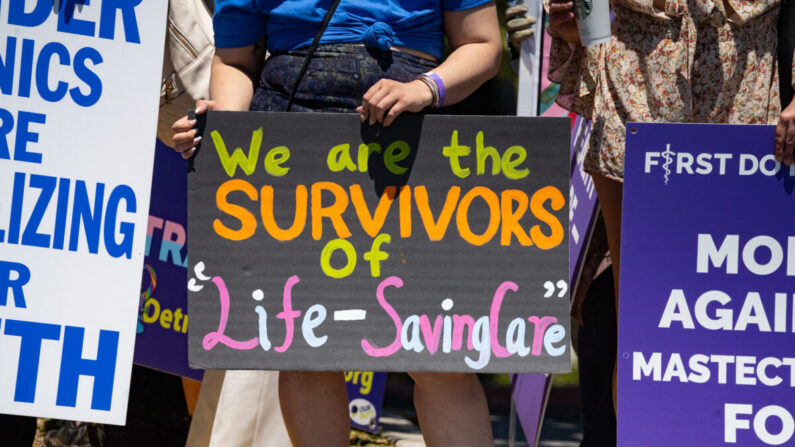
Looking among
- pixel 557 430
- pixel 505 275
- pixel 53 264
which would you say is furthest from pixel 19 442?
pixel 557 430

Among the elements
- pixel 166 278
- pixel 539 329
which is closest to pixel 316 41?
pixel 539 329

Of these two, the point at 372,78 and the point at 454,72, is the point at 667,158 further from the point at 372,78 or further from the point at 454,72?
the point at 372,78

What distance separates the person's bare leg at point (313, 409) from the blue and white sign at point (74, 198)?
14.9 inches

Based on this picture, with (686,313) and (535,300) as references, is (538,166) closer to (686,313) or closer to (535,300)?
(535,300)

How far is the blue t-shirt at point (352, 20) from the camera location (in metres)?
2.49

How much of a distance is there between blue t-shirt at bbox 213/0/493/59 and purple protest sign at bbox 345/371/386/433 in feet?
5.90

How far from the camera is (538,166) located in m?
2.38

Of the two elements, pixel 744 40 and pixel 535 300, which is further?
pixel 744 40

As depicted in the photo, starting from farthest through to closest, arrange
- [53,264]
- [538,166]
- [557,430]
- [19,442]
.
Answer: [557,430], [19,442], [53,264], [538,166]

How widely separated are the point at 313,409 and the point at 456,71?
0.83 meters

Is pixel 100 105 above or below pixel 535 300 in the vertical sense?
above

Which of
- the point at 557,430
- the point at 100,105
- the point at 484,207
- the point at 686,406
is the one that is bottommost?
the point at 557,430

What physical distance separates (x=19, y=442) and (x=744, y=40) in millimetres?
2146

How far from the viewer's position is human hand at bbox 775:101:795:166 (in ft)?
7.78
